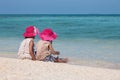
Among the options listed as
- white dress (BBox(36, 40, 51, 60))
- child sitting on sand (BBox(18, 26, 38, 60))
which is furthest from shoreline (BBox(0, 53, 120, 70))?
child sitting on sand (BBox(18, 26, 38, 60))

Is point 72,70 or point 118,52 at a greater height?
point 72,70

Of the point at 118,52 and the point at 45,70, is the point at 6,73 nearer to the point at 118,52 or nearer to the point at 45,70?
the point at 45,70

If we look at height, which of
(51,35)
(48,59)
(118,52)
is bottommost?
(118,52)

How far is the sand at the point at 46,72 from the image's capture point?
18.8 feet

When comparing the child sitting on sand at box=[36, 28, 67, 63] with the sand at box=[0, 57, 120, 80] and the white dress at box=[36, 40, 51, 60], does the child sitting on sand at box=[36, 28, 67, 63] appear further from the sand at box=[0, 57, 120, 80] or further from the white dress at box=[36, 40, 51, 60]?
the sand at box=[0, 57, 120, 80]

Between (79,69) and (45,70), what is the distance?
65 cm

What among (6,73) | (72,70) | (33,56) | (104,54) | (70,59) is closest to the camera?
(6,73)

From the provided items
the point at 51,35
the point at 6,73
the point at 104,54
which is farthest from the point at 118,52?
the point at 6,73

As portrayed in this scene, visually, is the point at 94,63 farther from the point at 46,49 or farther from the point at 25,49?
the point at 25,49

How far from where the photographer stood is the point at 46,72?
6086 mm

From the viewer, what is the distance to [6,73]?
589 centimetres

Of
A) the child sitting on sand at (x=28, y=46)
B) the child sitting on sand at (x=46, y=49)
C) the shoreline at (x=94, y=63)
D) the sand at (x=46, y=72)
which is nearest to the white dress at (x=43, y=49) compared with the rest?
the child sitting on sand at (x=46, y=49)

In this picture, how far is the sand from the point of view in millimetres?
5727

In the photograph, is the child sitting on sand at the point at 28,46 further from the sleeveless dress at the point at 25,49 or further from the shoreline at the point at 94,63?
the shoreline at the point at 94,63
